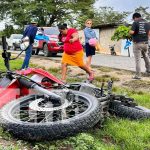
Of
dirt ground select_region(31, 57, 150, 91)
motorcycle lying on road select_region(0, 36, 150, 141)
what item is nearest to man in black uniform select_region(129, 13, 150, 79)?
dirt ground select_region(31, 57, 150, 91)

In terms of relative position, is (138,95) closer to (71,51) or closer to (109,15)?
(71,51)

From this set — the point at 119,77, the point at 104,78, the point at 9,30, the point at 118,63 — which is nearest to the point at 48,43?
the point at 118,63

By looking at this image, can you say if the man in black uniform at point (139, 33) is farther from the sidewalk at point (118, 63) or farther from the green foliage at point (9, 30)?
the green foliage at point (9, 30)

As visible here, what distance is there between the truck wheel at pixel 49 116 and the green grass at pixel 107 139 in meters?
0.09

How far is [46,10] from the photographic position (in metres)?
55.5

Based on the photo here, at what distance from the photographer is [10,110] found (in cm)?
548

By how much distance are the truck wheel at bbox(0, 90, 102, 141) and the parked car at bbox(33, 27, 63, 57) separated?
1639cm

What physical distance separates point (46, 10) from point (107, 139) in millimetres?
50953

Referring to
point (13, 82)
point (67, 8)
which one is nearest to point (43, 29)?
point (13, 82)

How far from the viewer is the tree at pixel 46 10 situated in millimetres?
55281

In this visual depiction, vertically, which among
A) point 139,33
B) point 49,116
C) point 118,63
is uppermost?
point 139,33

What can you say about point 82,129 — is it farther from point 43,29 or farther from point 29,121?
point 43,29

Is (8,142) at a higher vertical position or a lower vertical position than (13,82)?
lower

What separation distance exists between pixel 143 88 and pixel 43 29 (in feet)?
45.0
